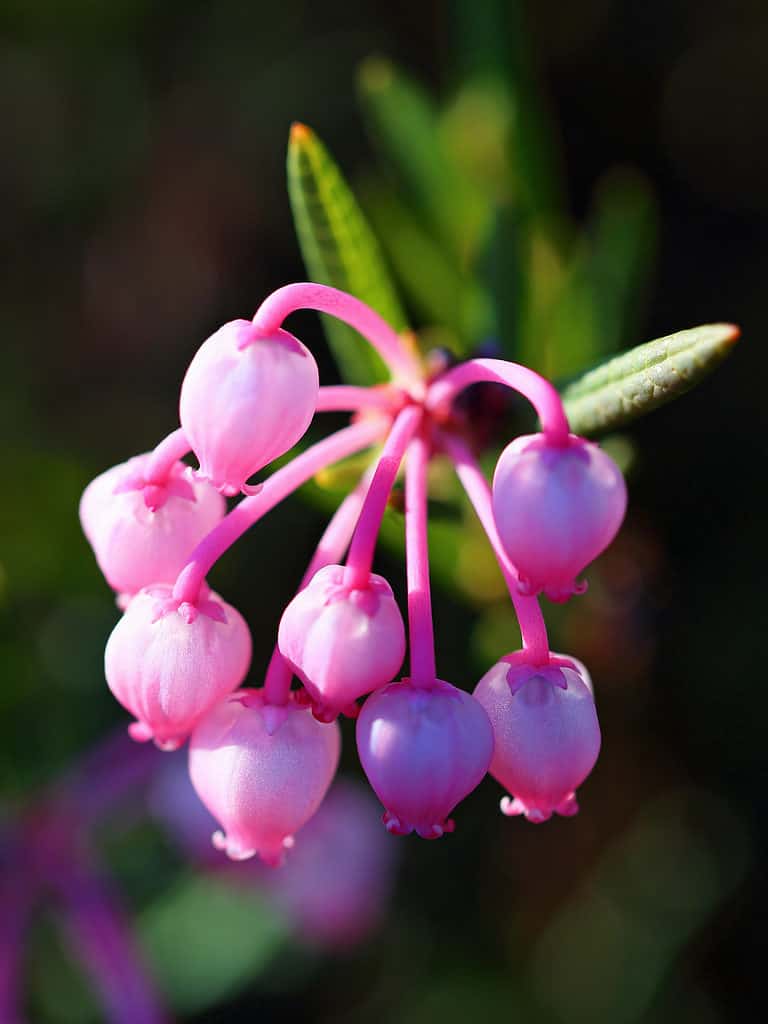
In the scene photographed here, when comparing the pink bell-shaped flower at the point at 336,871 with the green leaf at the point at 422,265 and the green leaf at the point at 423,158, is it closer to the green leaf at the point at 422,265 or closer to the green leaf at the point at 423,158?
the green leaf at the point at 422,265

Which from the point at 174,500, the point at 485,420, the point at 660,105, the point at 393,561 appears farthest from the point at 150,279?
the point at 174,500

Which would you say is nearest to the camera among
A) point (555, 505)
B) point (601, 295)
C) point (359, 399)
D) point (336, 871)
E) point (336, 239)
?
point (555, 505)

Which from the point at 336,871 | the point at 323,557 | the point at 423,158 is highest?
the point at 423,158

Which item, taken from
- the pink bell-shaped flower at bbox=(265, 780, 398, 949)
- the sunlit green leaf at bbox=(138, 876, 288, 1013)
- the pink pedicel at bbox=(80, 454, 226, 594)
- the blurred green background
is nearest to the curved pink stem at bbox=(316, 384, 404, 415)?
the pink pedicel at bbox=(80, 454, 226, 594)

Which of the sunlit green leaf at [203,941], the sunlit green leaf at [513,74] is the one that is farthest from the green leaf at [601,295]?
the sunlit green leaf at [203,941]

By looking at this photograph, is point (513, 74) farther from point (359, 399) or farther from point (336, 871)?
point (336, 871)

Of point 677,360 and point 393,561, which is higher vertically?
point 677,360

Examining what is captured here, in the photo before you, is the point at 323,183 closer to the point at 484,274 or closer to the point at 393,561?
the point at 484,274

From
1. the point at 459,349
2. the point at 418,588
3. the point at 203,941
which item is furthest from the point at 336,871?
the point at 418,588
